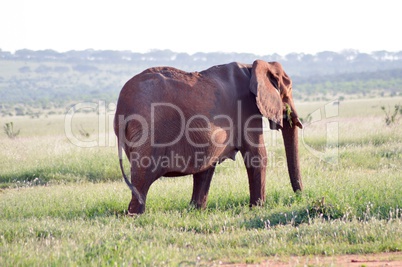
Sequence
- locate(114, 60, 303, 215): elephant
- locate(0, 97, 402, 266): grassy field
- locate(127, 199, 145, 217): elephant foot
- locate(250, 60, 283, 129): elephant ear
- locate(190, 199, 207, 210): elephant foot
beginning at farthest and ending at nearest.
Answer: locate(190, 199, 207, 210): elephant foot
locate(250, 60, 283, 129): elephant ear
locate(127, 199, 145, 217): elephant foot
locate(114, 60, 303, 215): elephant
locate(0, 97, 402, 266): grassy field

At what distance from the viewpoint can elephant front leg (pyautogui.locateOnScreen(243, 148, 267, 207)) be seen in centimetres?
970

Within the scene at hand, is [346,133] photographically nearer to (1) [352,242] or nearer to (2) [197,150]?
(2) [197,150]

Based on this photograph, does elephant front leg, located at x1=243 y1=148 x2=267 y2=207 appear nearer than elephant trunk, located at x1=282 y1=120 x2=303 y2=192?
Yes

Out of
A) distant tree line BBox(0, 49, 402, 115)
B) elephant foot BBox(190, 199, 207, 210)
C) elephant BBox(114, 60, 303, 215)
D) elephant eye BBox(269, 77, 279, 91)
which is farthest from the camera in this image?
distant tree line BBox(0, 49, 402, 115)

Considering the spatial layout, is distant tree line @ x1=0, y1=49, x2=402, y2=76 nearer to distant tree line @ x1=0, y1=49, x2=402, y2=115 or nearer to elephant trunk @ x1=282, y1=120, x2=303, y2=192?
distant tree line @ x1=0, y1=49, x2=402, y2=115

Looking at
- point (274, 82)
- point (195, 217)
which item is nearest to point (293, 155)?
point (274, 82)

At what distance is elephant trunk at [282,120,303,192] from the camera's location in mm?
10328

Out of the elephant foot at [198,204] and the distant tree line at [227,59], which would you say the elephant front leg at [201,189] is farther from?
the distant tree line at [227,59]

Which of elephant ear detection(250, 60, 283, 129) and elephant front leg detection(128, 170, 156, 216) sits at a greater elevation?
elephant ear detection(250, 60, 283, 129)

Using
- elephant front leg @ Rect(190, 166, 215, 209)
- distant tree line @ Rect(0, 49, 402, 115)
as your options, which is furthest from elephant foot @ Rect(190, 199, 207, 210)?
distant tree line @ Rect(0, 49, 402, 115)

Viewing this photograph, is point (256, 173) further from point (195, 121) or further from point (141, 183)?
point (141, 183)

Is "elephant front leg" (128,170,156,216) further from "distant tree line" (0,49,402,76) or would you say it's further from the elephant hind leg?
"distant tree line" (0,49,402,76)

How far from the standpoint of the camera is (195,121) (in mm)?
9070

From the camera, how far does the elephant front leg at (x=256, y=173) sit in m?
9.70
